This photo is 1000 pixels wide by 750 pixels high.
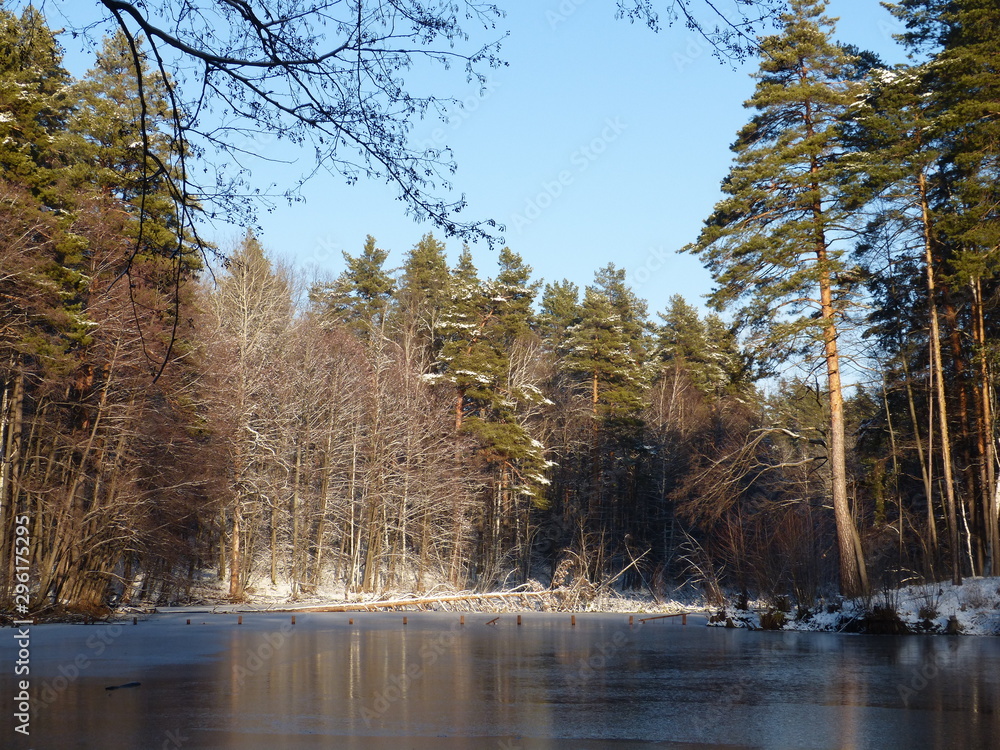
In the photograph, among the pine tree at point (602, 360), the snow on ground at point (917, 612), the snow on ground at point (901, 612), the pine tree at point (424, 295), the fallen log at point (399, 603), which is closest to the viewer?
the snow on ground at point (917, 612)

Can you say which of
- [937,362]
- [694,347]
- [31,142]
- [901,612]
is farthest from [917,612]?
[694,347]

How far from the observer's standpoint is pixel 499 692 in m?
10.7

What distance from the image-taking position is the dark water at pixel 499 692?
7654mm

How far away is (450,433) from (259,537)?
11.3 meters

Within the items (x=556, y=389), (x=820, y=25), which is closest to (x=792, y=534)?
(x=820, y=25)

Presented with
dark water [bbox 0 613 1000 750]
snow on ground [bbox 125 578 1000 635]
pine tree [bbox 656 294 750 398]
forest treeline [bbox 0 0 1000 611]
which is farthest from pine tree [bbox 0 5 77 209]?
pine tree [bbox 656 294 750 398]

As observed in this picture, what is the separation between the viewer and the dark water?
25.1 feet

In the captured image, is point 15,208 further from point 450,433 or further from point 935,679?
point 450,433

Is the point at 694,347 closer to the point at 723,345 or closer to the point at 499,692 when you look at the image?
the point at 723,345

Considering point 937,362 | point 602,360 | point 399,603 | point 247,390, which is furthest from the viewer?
point 602,360

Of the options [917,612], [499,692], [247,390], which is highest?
[247,390]

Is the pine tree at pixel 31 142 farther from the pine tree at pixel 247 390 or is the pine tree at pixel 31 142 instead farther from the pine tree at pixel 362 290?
the pine tree at pixel 362 290

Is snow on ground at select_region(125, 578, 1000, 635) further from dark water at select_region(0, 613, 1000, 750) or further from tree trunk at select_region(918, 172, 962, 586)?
tree trunk at select_region(918, 172, 962, 586)

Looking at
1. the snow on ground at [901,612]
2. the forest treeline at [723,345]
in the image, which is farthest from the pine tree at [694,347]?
the snow on ground at [901,612]
